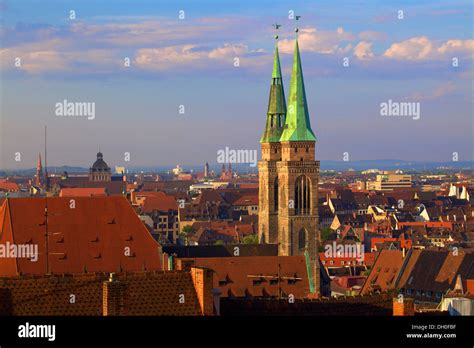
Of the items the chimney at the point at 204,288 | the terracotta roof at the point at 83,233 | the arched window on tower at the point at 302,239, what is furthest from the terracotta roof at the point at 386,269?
the chimney at the point at 204,288

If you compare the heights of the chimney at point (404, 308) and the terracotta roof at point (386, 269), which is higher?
the chimney at point (404, 308)

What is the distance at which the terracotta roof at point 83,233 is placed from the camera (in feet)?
212

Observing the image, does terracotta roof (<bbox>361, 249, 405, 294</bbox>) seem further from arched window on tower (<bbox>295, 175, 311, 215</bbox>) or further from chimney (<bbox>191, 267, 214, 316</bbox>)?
chimney (<bbox>191, 267, 214, 316</bbox>)

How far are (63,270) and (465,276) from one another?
31.3 metres

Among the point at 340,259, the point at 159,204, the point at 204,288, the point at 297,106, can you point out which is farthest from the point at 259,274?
the point at 159,204

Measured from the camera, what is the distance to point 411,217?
Answer: 179250 mm

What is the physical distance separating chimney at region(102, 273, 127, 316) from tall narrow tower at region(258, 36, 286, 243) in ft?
235

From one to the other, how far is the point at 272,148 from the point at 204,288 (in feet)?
237

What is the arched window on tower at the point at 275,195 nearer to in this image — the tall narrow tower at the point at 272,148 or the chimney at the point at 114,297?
the tall narrow tower at the point at 272,148

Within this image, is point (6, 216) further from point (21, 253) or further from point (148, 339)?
point (148, 339)

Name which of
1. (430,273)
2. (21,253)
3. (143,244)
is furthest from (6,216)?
(430,273)

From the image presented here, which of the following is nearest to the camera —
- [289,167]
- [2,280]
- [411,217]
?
[2,280]

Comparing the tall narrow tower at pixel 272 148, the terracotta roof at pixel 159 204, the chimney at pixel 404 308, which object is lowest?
the terracotta roof at pixel 159 204

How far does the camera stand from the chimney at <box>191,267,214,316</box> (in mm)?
31956
